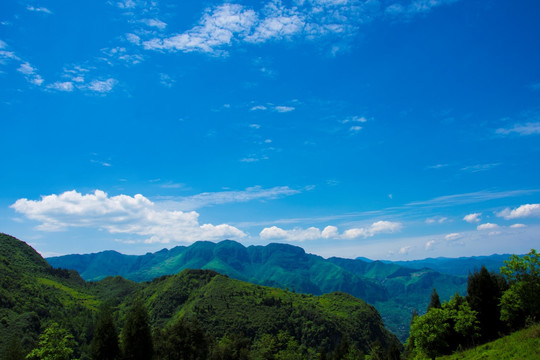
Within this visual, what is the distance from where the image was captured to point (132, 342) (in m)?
59.1

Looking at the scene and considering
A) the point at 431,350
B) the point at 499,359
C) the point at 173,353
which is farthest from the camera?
the point at 173,353

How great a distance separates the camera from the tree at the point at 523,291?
4622cm

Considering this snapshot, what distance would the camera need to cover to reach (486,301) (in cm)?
6103

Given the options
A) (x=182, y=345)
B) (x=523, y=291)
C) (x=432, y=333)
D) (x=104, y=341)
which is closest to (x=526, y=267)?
(x=523, y=291)

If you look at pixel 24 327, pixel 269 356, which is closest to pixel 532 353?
pixel 269 356

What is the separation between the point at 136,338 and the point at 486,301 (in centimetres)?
7070

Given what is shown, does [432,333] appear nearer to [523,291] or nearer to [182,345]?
[523,291]

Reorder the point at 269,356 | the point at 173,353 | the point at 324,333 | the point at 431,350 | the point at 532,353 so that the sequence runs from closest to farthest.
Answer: the point at 532,353 → the point at 431,350 → the point at 173,353 → the point at 269,356 → the point at 324,333

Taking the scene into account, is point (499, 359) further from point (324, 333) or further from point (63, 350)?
point (324, 333)

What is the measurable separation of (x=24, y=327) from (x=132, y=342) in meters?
124

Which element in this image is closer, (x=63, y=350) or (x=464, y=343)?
(x=63, y=350)

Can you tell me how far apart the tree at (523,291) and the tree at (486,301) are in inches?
294

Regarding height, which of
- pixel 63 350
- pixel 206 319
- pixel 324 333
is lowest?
pixel 324 333

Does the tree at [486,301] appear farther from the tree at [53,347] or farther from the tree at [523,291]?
Result: the tree at [53,347]
